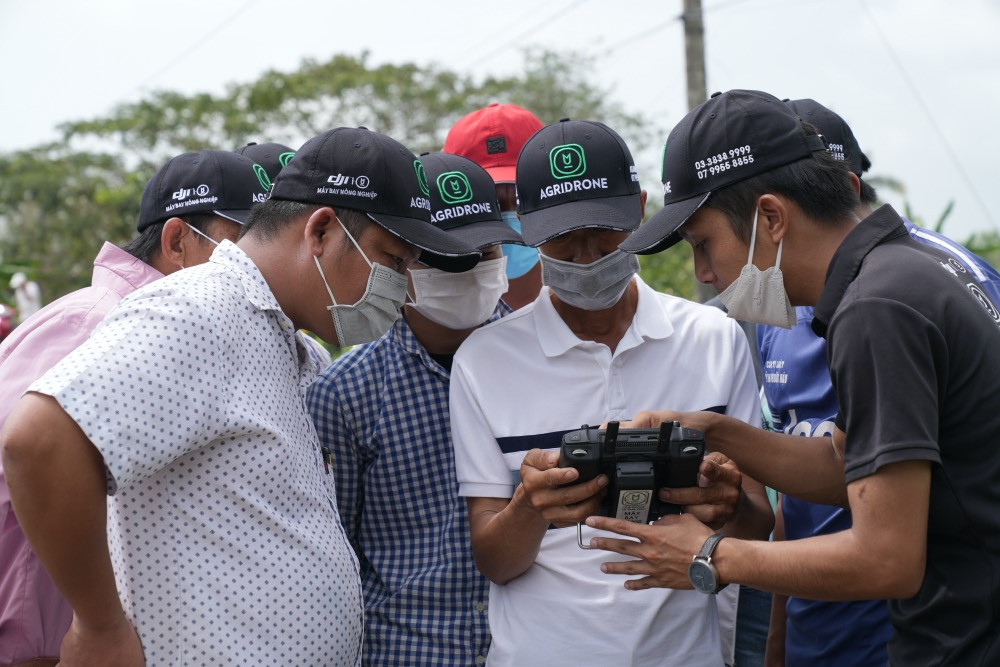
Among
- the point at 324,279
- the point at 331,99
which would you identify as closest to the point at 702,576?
the point at 324,279

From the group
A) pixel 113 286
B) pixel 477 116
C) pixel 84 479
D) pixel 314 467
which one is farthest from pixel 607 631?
pixel 477 116

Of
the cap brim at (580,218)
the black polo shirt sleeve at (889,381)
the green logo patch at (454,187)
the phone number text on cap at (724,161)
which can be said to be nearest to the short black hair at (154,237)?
the green logo patch at (454,187)

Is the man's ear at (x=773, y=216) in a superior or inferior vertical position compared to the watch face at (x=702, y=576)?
superior

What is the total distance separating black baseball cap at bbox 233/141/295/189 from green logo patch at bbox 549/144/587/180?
1.38 meters

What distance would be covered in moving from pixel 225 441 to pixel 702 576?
45.7 inches

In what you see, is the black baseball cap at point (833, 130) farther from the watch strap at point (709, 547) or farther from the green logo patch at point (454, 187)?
the watch strap at point (709, 547)

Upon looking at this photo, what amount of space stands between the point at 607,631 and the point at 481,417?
2.28 feet

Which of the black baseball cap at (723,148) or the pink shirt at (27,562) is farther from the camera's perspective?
the pink shirt at (27,562)

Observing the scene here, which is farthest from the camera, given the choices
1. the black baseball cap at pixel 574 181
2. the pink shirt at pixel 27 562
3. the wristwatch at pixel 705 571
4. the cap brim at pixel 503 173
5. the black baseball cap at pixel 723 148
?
the cap brim at pixel 503 173

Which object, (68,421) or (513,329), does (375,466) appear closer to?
(513,329)

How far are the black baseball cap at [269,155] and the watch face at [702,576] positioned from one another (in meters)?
2.41

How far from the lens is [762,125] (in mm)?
2469

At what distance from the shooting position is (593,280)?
9.94 ft

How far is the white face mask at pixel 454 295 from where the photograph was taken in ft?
10.6
